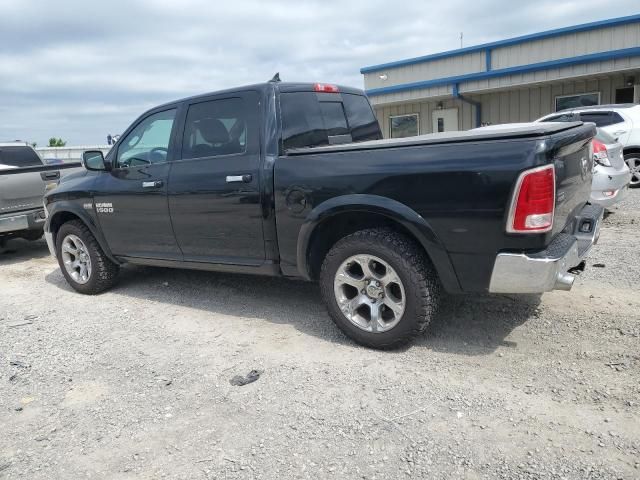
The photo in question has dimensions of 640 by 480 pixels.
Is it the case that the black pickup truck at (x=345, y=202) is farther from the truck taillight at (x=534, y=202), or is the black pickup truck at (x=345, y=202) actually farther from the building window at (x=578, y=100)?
the building window at (x=578, y=100)

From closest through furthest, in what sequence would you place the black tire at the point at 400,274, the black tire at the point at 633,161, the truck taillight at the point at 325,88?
the black tire at the point at 400,274, the truck taillight at the point at 325,88, the black tire at the point at 633,161

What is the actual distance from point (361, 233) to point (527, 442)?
167cm

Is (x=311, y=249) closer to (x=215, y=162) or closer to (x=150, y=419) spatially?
(x=215, y=162)

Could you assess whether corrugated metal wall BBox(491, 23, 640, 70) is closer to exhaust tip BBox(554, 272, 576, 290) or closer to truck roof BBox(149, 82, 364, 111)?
truck roof BBox(149, 82, 364, 111)

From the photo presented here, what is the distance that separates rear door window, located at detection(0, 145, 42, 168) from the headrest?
5.84 meters

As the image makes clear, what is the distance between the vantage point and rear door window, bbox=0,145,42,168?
927 centimetres

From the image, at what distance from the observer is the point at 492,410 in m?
2.98

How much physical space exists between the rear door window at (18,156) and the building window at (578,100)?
44.6ft

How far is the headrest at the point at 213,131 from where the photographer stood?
453 cm

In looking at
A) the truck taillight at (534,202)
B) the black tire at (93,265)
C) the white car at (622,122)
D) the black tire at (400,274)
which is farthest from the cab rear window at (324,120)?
the white car at (622,122)

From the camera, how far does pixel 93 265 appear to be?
5672 millimetres

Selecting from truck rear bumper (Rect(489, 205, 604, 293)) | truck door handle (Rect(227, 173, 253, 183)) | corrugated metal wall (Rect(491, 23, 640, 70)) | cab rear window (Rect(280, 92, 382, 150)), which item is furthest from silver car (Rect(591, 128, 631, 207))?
corrugated metal wall (Rect(491, 23, 640, 70))

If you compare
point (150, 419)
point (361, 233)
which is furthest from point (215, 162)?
point (150, 419)

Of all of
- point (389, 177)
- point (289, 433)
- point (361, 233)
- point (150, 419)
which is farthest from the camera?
point (361, 233)
